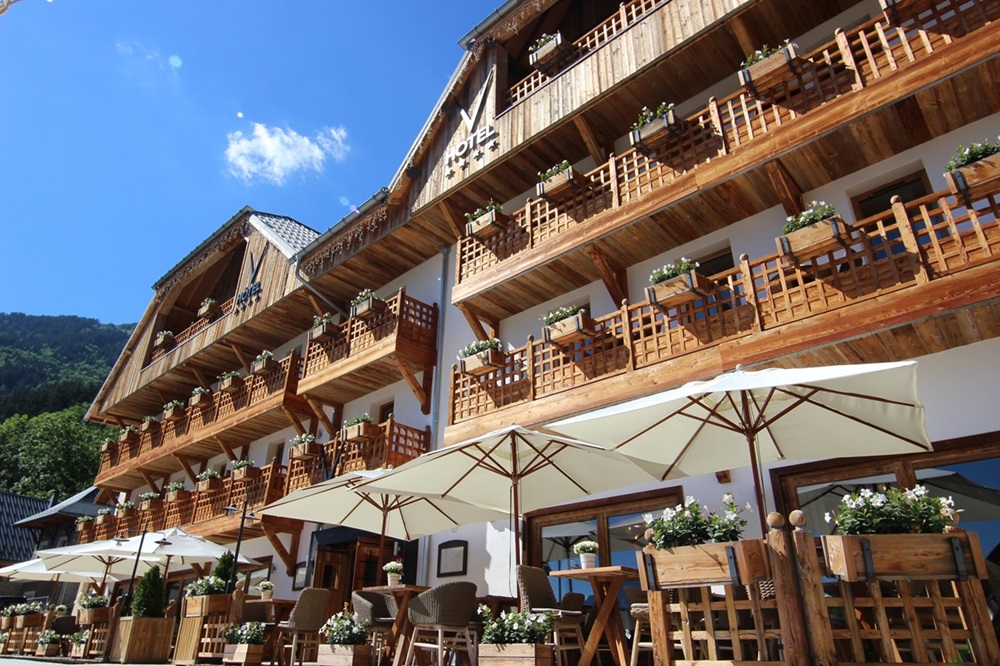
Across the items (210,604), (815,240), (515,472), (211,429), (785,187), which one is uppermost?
(785,187)

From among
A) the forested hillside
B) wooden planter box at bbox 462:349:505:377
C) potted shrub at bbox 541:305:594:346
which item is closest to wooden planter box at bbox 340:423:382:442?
wooden planter box at bbox 462:349:505:377

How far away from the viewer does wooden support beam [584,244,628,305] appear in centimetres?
1131

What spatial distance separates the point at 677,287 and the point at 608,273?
103 inches

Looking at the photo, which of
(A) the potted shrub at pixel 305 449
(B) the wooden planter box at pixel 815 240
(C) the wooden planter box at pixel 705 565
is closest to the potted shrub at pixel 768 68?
(B) the wooden planter box at pixel 815 240

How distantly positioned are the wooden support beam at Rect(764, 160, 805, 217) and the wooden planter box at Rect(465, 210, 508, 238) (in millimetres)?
5121

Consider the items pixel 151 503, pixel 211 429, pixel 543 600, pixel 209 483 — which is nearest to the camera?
pixel 543 600

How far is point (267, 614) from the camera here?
1127 centimetres

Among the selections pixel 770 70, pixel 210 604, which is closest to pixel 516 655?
pixel 210 604

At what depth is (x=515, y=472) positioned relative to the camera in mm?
7578

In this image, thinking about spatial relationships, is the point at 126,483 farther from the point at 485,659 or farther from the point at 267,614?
the point at 485,659

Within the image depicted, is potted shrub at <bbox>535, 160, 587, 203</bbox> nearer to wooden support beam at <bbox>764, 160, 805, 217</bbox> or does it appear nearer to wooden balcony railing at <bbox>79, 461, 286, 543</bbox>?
wooden support beam at <bbox>764, 160, 805, 217</bbox>

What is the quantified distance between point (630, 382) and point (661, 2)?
279 inches

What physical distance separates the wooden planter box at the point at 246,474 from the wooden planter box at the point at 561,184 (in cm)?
1063

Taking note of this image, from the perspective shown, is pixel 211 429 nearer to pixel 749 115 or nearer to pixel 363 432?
pixel 363 432
